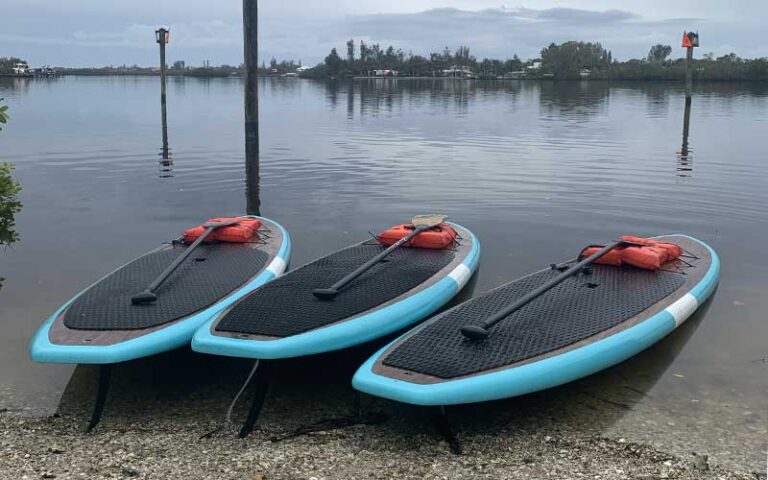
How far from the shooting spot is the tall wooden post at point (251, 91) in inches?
685

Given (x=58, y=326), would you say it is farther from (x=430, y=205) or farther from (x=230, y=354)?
(x=430, y=205)

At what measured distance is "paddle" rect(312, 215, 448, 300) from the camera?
7.20m

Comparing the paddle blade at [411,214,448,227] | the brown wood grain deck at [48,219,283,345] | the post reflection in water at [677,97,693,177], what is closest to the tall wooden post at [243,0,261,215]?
the paddle blade at [411,214,448,227]

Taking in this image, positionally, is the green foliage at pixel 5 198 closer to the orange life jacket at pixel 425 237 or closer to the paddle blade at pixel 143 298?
the paddle blade at pixel 143 298

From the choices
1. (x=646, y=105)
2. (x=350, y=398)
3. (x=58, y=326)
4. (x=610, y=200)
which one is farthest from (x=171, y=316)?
(x=646, y=105)

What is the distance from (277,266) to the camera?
28.4ft

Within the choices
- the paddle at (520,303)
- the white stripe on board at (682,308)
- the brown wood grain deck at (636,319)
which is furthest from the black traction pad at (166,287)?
the white stripe on board at (682,308)

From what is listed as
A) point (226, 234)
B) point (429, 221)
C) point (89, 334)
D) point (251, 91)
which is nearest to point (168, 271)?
point (89, 334)

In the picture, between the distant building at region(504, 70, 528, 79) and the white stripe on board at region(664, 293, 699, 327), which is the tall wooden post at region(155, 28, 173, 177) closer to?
the white stripe on board at region(664, 293, 699, 327)

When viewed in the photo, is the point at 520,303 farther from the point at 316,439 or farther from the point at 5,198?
the point at 5,198

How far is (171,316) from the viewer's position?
6770mm

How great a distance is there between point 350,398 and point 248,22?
13.0 meters

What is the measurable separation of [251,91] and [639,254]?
12.4 meters

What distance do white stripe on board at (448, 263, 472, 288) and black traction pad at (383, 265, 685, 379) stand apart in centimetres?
57
